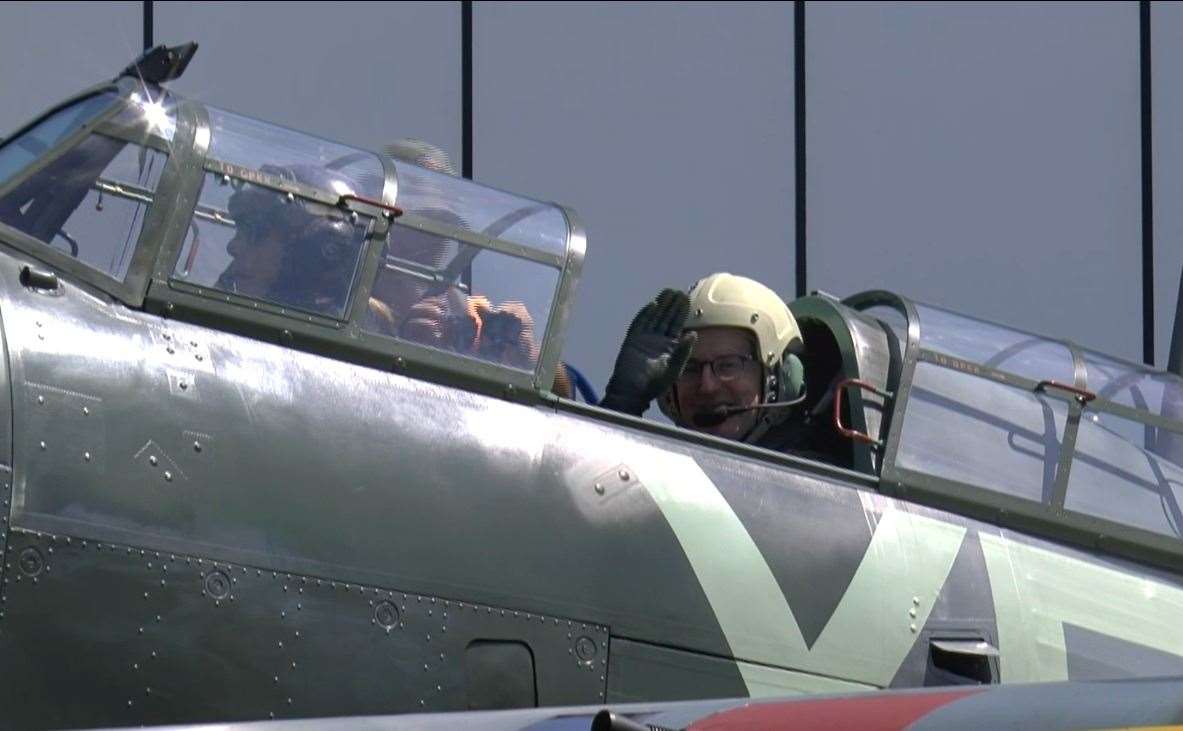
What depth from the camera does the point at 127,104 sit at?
481 cm

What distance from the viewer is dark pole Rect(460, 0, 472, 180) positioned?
11953 mm

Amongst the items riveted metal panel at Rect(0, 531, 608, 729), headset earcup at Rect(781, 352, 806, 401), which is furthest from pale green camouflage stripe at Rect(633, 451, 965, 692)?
headset earcup at Rect(781, 352, 806, 401)

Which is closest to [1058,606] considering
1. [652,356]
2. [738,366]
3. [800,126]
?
[738,366]

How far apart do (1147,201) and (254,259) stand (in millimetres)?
8332

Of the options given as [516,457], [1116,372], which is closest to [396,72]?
[1116,372]

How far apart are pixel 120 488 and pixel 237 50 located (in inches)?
306

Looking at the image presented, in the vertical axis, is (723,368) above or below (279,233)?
below

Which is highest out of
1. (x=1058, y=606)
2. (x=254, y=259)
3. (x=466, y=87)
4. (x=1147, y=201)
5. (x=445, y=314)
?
(x=466, y=87)

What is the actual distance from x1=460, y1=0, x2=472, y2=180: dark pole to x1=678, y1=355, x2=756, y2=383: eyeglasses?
20.2 feet

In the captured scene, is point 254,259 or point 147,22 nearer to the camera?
point 254,259

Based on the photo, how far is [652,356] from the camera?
17.8 ft

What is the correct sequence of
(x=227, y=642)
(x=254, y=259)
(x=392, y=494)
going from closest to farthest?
(x=227, y=642) < (x=392, y=494) < (x=254, y=259)

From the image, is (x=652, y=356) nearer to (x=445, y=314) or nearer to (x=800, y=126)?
(x=445, y=314)

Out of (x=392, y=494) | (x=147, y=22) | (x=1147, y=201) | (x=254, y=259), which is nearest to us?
(x=392, y=494)
